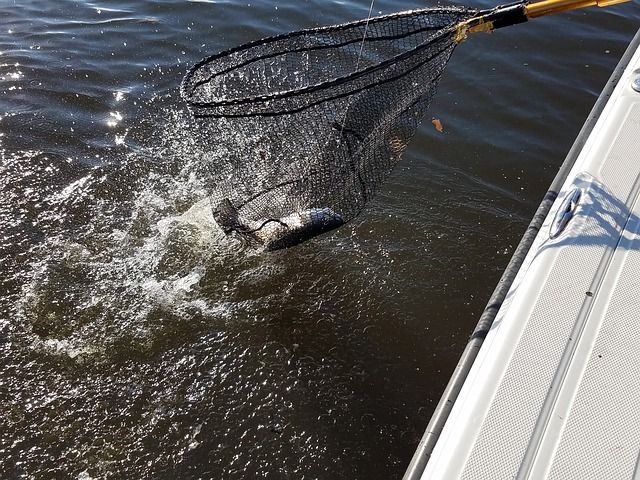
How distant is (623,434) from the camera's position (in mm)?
2332

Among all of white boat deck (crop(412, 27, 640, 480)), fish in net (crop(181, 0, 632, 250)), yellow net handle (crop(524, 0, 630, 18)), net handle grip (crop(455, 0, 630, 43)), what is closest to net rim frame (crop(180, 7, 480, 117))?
fish in net (crop(181, 0, 632, 250))

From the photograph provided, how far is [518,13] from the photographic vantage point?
3.75m

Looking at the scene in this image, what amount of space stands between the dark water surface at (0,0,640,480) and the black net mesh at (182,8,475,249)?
60 cm

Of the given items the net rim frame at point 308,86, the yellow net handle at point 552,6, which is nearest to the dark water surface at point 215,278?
the net rim frame at point 308,86

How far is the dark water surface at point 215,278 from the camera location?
12.1ft

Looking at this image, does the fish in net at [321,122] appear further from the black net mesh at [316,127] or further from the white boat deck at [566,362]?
the white boat deck at [566,362]

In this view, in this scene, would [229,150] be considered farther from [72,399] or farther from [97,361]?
[72,399]

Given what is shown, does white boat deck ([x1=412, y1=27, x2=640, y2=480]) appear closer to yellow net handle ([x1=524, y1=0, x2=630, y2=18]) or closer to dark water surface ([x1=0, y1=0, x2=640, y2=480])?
yellow net handle ([x1=524, y1=0, x2=630, y2=18])

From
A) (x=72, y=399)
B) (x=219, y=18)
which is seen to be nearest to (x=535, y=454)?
(x=72, y=399)

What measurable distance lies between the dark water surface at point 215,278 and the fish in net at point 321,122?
0.60 meters

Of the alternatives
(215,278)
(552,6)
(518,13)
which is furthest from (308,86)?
(215,278)

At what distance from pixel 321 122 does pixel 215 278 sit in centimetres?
→ 162

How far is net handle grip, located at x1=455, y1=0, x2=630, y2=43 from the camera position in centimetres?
371

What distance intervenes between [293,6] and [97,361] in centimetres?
635
